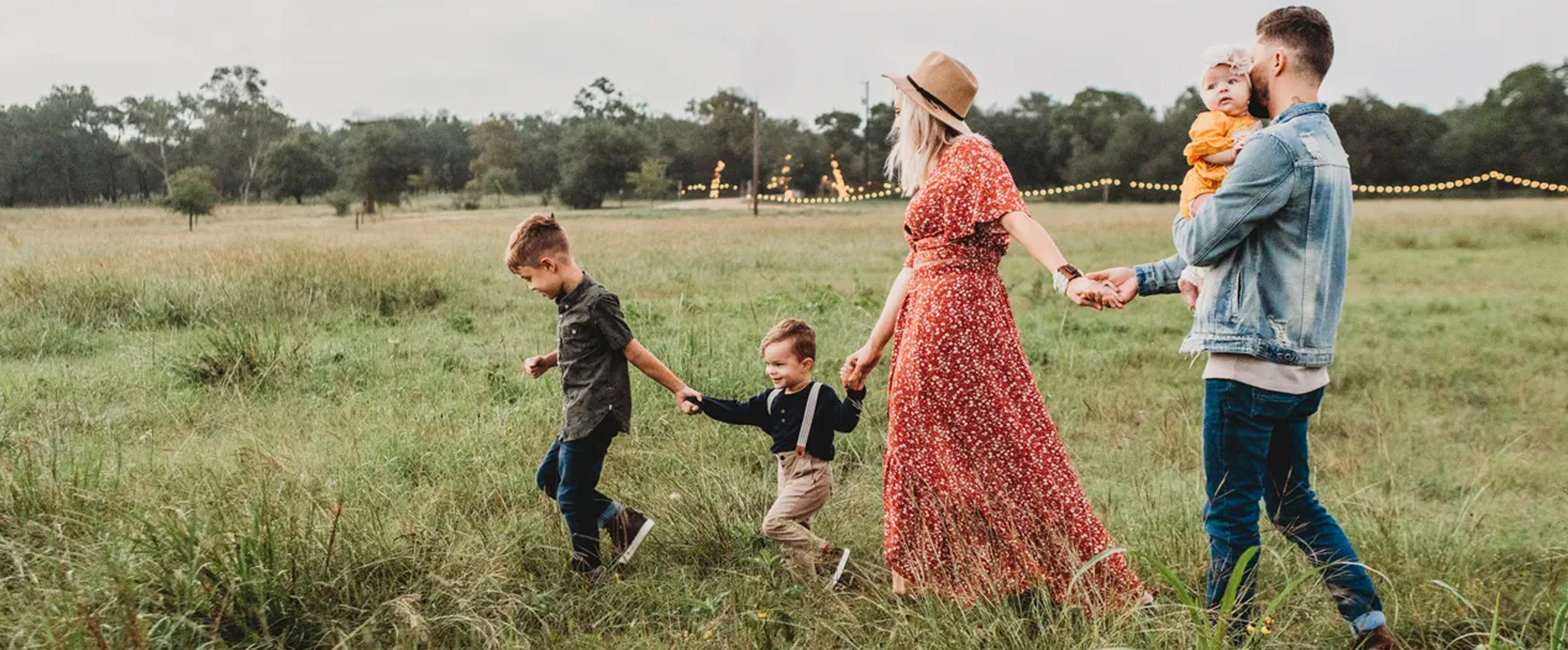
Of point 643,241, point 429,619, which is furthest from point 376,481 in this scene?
point 643,241

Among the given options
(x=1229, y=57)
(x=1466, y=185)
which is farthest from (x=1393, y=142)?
(x=1229, y=57)

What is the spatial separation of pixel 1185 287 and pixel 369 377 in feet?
18.5

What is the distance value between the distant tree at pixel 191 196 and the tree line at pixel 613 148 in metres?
0.28

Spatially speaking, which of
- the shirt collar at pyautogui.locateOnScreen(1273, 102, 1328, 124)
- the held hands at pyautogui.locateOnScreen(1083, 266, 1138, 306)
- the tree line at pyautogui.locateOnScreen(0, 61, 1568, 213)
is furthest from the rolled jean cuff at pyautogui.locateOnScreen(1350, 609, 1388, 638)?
the tree line at pyautogui.locateOnScreen(0, 61, 1568, 213)

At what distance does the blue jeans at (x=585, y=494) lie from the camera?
12.2 ft

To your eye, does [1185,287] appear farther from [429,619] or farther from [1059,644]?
[429,619]

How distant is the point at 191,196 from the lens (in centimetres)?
3331

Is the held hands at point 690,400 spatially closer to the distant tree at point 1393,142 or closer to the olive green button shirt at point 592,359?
the olive green button shirt at point 592,359

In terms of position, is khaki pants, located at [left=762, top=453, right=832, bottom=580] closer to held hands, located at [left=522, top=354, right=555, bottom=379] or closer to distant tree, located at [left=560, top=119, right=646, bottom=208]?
held hands, located at [left=522, top=354, right=555, bottom=379]

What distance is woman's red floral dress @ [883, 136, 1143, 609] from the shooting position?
3252mm

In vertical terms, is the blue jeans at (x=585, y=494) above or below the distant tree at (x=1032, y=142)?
below

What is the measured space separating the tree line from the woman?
3221 centimetres

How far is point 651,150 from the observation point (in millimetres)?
67500

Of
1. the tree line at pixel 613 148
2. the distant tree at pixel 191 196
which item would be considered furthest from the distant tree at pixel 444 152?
the distant tree at pixel 191 196
